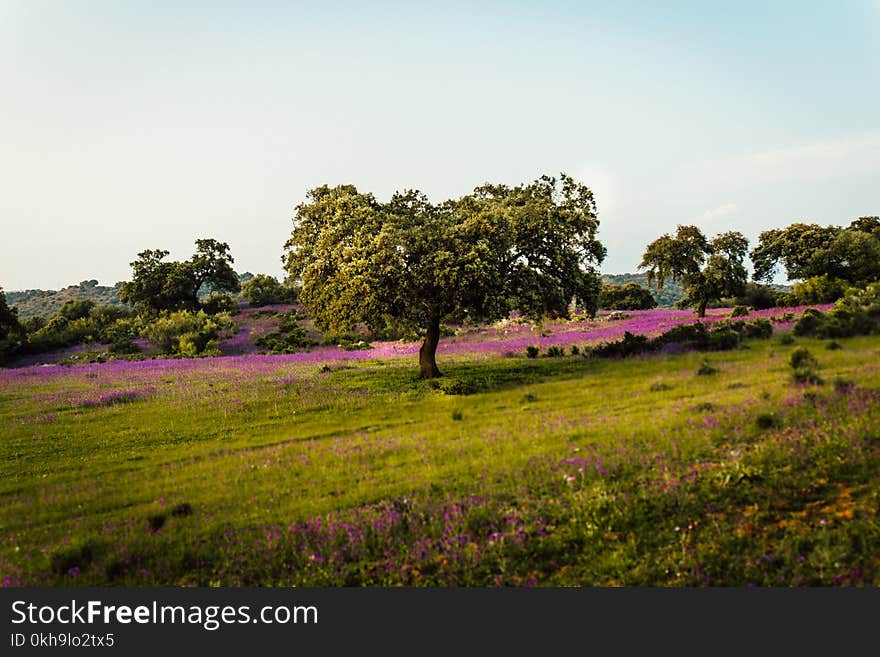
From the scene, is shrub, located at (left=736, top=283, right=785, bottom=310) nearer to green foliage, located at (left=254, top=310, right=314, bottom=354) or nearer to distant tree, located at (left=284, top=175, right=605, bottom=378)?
distant tree, located at (left=284, top=175, right=605, bottom=378)

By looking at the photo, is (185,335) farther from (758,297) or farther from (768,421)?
(768,421)

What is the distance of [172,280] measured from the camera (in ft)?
216

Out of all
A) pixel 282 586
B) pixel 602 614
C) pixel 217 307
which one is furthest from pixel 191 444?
pixel 217 307

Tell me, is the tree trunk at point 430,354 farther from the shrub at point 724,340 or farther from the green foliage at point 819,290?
Answer: the green foliage at point 819,290

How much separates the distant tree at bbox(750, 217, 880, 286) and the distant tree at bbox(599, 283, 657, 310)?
134 ft

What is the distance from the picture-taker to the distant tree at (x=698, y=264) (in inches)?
1208

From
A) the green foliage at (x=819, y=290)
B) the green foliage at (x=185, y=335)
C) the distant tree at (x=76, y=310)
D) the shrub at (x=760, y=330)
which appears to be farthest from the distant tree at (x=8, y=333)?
the green foliage at (x=819, y=290)

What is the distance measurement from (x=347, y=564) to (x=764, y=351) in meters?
15.4

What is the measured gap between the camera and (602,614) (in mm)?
6094

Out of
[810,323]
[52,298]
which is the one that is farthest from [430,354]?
[52,298]

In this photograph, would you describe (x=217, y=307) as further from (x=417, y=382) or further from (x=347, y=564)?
(x=347, y=564)

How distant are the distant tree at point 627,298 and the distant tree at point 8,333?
66.5m

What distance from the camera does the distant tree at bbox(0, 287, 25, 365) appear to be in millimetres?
43438

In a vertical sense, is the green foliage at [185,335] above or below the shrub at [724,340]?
above
